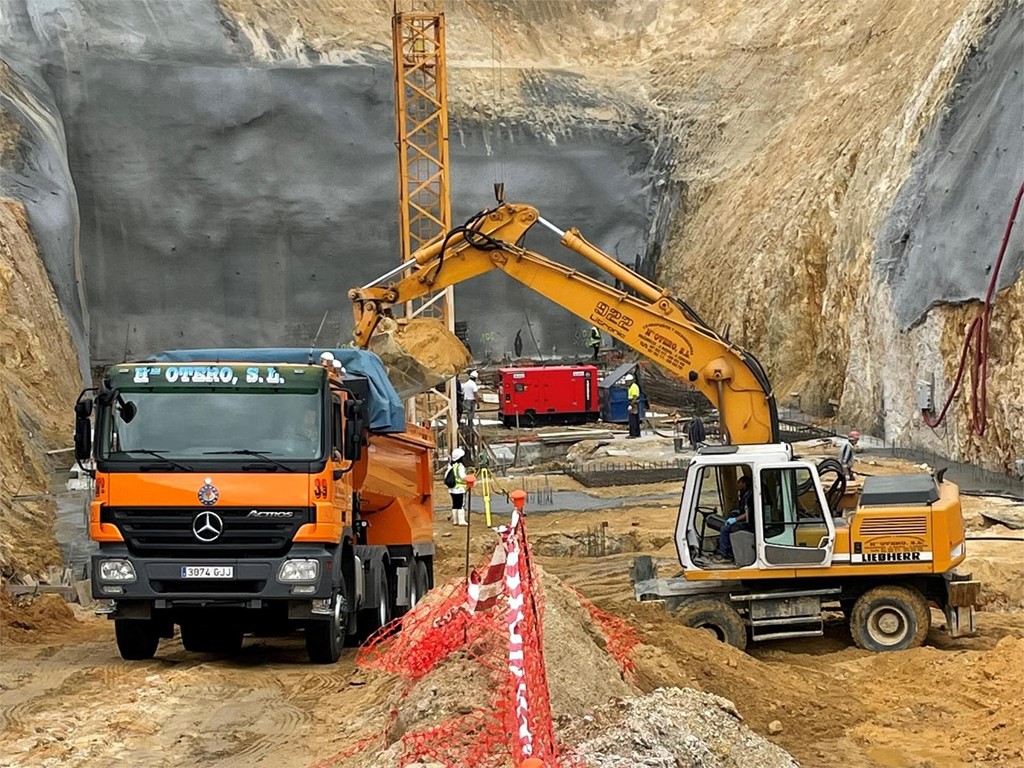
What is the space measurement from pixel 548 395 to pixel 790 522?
22641 millimetres

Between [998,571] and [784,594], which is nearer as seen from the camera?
[784,594]

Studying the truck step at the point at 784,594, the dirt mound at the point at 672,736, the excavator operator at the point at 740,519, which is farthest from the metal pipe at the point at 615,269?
the dirt mound at the point at 672,736

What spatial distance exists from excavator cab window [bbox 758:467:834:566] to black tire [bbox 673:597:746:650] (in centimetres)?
65

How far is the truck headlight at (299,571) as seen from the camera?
10828mm

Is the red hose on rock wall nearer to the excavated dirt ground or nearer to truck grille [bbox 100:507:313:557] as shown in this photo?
the excavated dirt ground

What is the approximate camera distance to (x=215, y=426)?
1101 cm

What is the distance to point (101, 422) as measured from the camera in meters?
10.9

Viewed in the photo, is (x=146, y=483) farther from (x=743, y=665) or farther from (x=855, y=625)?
(x=855, y=625)

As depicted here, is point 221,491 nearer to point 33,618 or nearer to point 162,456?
point 162,456

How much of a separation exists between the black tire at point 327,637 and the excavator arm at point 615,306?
14.6ft

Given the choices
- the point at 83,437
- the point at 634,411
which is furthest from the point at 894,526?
the point at 634,411

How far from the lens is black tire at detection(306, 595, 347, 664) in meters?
11.3

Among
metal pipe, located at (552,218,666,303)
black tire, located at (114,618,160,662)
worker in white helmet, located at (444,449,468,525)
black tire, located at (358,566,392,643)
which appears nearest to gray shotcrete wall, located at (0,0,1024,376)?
worker in white helmet, located at (444,449,468,525)

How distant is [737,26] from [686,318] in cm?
3949
